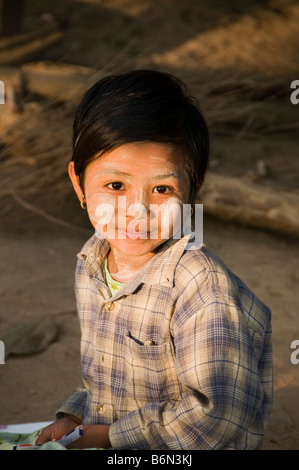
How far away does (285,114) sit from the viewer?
16.9ft

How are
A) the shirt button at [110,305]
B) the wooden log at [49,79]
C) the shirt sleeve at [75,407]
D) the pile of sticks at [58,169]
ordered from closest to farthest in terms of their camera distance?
1. the shirt button at [110,305]
2. the shirt sleeve at [75,407]
3. the pile of sticks at [58,169]
4. the wooden log at [49,79]

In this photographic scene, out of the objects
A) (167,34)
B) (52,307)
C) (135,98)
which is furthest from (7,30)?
(135,98)

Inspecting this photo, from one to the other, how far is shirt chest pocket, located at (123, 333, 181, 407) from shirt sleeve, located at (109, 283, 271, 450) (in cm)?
7

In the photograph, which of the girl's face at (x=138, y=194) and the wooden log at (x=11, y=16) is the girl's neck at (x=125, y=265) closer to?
the girl's face at (x=138, y=194)

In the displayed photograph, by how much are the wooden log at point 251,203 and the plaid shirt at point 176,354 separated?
2324mm

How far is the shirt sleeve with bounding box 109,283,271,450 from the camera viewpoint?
128cm

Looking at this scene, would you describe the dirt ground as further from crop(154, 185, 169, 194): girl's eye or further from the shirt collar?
crop(154, 185, 169, 194): girl's eye

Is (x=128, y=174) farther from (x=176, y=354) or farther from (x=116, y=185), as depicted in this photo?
(x=176, y=354)

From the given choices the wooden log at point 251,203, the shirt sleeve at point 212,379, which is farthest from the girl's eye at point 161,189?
→ the wooden log at point 251,203

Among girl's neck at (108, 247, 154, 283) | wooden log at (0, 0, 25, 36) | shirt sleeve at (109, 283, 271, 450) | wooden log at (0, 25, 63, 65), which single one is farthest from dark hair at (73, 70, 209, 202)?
wooden log at (0, 0, 25, 36)

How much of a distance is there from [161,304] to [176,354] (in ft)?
0.43

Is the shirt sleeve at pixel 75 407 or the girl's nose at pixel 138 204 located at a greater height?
the girl's nose at pixel 138 204

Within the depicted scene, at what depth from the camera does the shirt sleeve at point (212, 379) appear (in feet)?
4.20
